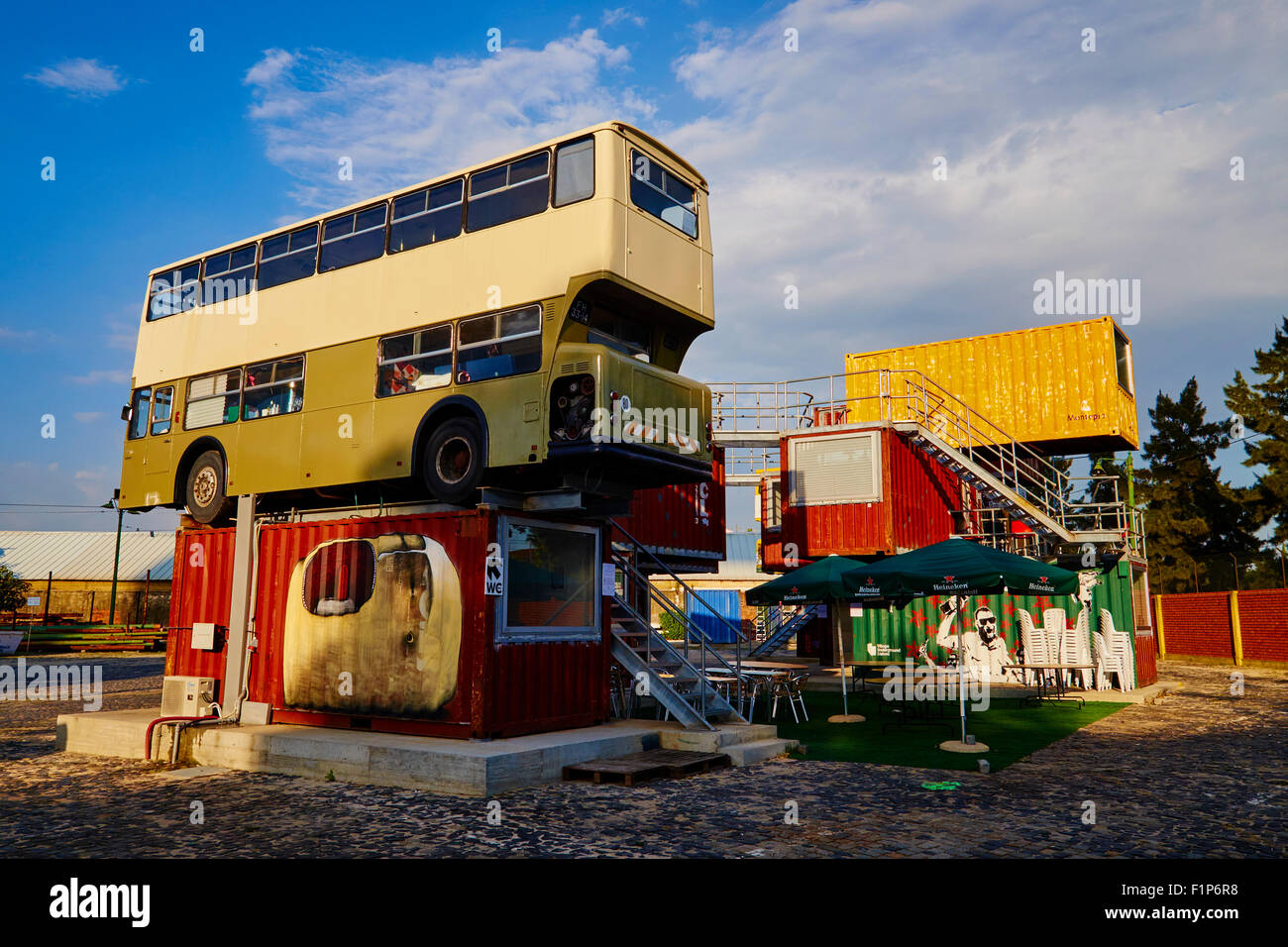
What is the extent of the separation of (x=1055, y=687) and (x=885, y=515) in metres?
6.13

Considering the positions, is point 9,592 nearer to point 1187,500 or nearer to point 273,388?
point 273,388

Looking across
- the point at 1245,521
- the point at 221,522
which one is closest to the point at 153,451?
the point at 221,522

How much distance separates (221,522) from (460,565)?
6192 millimetres

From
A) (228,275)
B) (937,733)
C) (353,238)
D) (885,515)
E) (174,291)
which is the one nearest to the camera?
(353,238)

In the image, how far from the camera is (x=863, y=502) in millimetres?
25125

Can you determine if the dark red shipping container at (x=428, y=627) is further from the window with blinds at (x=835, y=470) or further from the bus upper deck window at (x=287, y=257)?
the window with blinds at (x=835, y=470)

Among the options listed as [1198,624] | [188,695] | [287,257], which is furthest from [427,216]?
[1198,624]

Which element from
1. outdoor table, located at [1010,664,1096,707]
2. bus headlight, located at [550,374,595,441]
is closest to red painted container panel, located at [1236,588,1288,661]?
outdoor table, located at [1010,664,1096,707]

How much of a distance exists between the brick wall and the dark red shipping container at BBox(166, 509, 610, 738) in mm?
28430

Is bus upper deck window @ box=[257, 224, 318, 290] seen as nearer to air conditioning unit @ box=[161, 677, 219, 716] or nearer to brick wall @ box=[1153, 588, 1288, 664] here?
air conditioning unit @ box=[161, 677, 219, 716]

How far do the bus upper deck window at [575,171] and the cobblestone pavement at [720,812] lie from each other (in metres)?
7.29

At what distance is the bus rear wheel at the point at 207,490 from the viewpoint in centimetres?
1472

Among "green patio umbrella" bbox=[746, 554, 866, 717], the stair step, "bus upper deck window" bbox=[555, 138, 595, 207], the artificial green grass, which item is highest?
"bus upper deck window" bbox=[555, 138, 595, 207]

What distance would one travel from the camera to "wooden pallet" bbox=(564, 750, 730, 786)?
10648 millimetres
